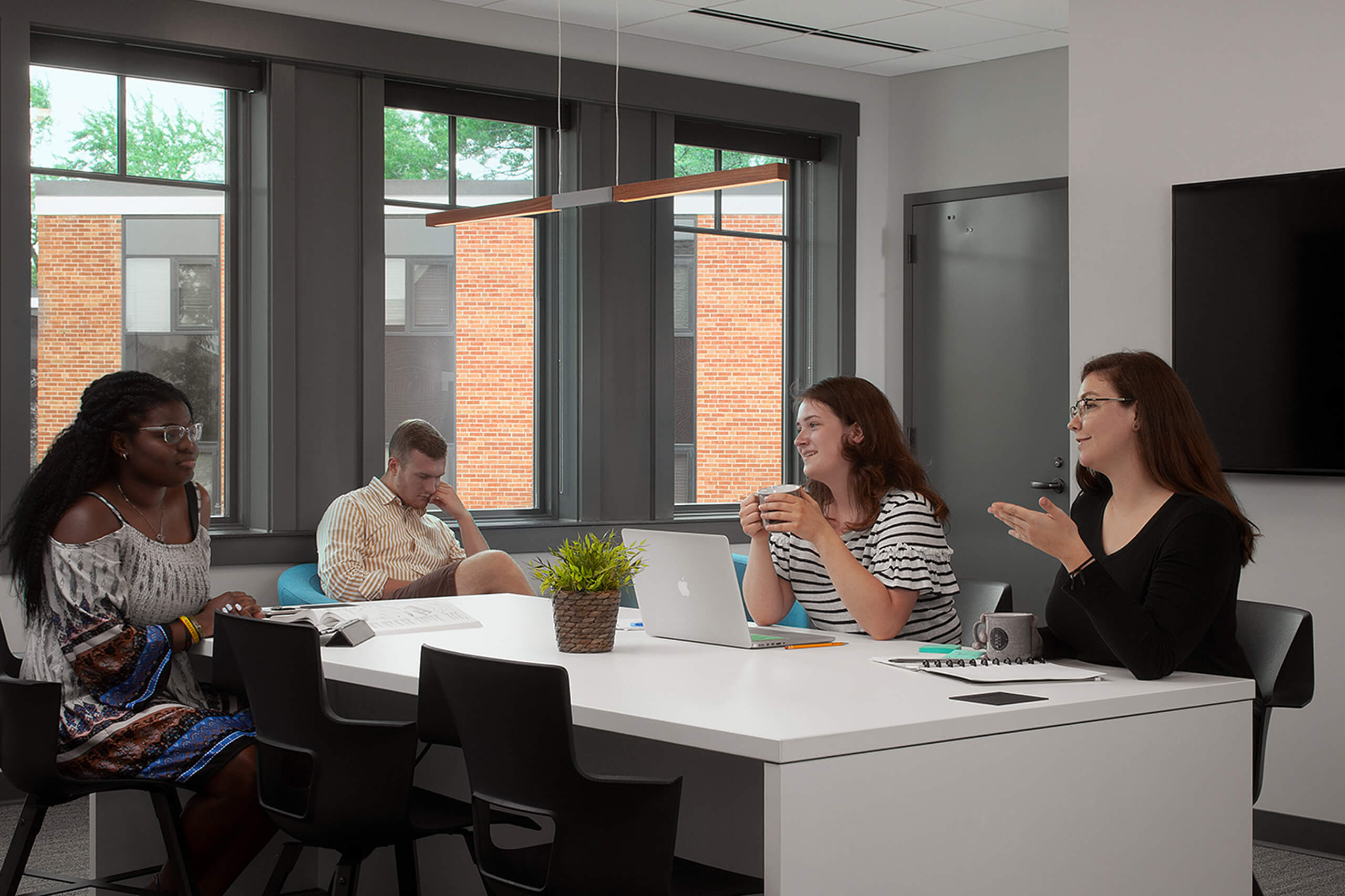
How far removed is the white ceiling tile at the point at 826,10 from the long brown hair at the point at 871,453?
2.77 m

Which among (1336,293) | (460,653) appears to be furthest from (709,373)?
(460,653)

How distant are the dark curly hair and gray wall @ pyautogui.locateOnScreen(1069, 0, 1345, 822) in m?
3.25

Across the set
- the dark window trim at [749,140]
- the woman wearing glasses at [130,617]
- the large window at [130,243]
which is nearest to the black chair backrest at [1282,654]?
the woman wearing glasses at [130,617]

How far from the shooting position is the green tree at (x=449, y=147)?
5.90 meters

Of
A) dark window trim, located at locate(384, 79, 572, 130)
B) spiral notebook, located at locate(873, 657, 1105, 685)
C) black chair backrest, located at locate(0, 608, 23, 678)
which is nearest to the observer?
spiral notebook, located at locate(873, 657, 1105, 685)

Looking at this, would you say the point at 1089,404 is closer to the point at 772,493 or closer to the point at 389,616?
the point at 772,493

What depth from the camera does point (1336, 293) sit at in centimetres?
434

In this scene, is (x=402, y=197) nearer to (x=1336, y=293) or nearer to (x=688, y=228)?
(x=688, y=228)

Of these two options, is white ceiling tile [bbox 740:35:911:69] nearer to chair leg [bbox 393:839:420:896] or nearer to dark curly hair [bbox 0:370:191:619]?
dark curly hair [bbox 0:370:191:619]

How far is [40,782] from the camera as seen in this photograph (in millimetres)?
2891

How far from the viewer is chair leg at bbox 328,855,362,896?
8.82 feet

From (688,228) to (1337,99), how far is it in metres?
3.13

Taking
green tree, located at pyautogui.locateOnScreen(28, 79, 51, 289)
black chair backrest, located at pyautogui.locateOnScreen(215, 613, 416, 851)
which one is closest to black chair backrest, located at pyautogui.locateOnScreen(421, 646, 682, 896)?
black chair backrest, located at pyautogui.locateOnScreen(215, 613, 416, 851)

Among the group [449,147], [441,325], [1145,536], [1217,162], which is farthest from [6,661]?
[1217,162]
